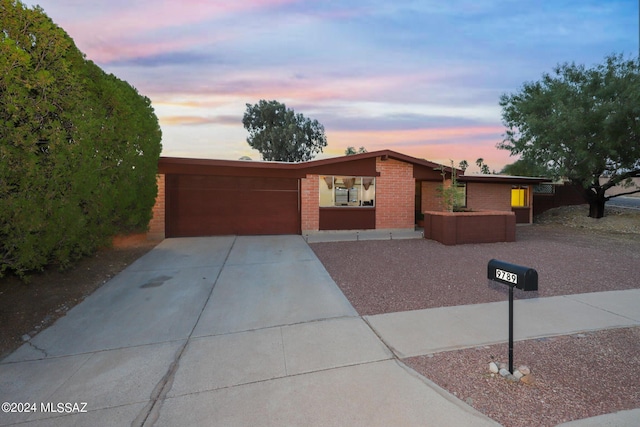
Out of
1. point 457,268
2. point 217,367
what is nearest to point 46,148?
point 217,367

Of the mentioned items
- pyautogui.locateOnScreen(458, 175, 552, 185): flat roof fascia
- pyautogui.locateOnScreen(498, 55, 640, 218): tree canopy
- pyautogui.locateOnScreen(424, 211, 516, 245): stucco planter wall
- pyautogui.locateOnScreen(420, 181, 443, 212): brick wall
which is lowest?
pyautogui.locateOnScreen(424, 211, 516, 245): stucco planter wall

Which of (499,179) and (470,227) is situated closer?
(470,227)

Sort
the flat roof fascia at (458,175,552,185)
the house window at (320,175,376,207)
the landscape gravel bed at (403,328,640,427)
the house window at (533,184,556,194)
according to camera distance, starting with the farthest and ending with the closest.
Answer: the house window at (533,184,556,194) → the flat roof fascia at (458,175,552,185) → the house window at (320,175,376,207) → the landscape gravel bed at (403,328,640,427)

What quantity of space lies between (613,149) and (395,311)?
554 inches

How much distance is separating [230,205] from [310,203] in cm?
313

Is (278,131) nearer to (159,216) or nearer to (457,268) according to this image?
(159,216)

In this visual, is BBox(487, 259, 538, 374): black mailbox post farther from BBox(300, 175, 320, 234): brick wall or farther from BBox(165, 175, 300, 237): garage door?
BBox(165, 175, 300, 237): garage door

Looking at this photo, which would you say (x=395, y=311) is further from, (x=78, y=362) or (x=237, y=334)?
(x=78, y=362)

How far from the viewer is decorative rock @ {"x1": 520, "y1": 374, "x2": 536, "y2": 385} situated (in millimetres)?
2752

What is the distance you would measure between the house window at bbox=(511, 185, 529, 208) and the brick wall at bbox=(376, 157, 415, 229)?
8.17 meters

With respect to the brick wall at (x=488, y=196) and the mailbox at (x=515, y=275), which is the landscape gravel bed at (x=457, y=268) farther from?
the brick wall at (x=488, y=196)

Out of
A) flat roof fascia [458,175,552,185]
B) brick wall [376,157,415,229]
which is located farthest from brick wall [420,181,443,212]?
brick wall [376,157,415,229]

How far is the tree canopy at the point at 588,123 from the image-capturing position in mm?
11633

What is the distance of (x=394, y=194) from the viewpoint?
12570 millimetres
